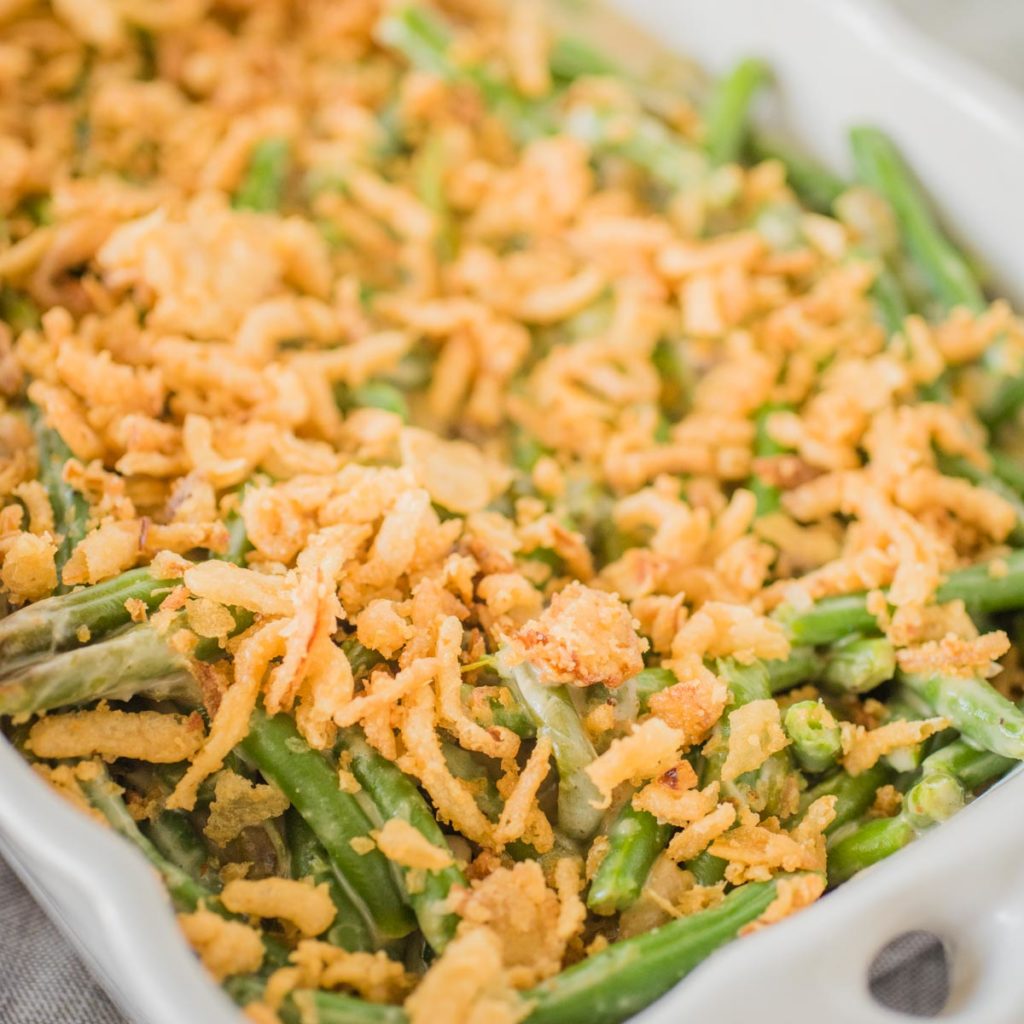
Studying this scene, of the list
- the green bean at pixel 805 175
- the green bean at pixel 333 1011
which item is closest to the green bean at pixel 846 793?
the green bean at pixel 333 1011

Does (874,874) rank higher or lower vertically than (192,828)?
higher

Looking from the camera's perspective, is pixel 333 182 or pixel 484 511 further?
pixel 333 182

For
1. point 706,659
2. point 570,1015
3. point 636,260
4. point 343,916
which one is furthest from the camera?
point 636,260

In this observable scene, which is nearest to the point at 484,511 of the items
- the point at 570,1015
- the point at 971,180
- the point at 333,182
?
the point at 570,1015

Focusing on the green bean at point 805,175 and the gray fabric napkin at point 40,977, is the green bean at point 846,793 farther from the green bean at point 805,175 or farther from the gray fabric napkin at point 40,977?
the green bean at point 805,175

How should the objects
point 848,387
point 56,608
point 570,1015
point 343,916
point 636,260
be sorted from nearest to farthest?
1. point 570,1015
2. point 343,916
3. point 56,608
4. point 848,387
5. point 636,260

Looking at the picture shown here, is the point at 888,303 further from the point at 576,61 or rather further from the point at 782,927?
the point at 782,927

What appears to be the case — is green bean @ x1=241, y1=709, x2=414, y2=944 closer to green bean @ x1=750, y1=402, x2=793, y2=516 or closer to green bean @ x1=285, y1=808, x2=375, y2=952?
green bean @ x1=285, y1=808, x2=375, y2=952

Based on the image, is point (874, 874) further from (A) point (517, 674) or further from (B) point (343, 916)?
(B) point (343, 916)

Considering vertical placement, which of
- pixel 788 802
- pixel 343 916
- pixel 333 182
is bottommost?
pixel 343 916
